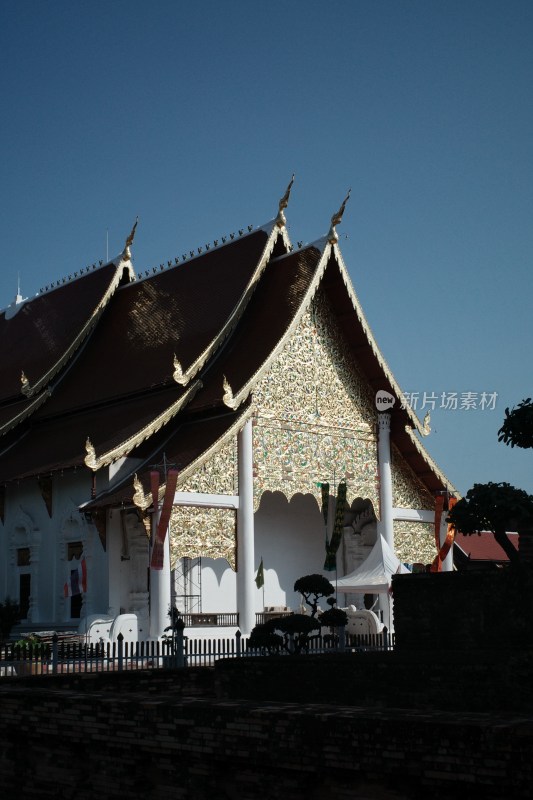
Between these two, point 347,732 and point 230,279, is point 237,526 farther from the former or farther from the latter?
point 347,732

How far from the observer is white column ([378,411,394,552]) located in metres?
19.6

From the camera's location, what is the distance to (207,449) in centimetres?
1708

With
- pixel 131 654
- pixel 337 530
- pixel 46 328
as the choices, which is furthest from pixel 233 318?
pixel 131 654

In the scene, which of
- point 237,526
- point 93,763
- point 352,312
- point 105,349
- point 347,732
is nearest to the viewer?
point 347,732

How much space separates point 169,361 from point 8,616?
5362 millimetres

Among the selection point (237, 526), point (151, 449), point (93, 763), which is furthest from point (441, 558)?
point (93, 763)

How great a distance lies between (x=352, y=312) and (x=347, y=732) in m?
14.9

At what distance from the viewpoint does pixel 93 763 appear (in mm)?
6684

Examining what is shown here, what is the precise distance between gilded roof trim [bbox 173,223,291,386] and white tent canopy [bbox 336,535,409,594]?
442 centimetres

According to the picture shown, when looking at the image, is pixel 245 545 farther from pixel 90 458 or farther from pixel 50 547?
pixel 50 547

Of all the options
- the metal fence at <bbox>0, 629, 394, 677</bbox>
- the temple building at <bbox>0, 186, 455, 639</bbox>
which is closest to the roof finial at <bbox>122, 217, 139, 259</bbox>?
the temple building at <bbox>0, 186, 455, 639</bbox>

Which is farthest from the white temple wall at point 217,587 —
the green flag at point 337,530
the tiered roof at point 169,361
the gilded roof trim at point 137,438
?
the gilded roof trim at point 137,438

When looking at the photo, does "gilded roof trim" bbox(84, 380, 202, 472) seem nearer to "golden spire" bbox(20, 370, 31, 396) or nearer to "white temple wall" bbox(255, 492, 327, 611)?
"white temple wall" bbox(255, 492, 327, 611)

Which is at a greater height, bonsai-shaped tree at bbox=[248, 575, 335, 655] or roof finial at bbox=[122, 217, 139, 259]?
roof finial at bbox=[122, 217, 139, 259]
